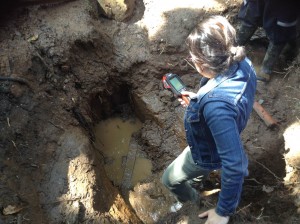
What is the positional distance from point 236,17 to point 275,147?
195cm

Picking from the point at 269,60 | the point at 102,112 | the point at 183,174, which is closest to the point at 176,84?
the point at 183,174

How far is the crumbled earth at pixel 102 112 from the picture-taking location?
303cm

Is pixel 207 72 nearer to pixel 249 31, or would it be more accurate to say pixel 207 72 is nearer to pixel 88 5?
pixel 249 31

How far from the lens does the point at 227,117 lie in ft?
5.57

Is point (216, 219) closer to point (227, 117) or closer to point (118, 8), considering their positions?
point (227, 117)

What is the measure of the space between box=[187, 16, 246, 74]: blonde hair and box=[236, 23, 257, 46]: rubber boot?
7.63ft

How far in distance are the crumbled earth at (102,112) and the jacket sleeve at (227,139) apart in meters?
0.96

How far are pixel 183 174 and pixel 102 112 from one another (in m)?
2.17

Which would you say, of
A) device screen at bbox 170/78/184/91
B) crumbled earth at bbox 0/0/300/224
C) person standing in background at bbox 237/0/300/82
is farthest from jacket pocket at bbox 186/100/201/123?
person standing in background at bbox 237/0/300/82

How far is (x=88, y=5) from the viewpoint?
426cm

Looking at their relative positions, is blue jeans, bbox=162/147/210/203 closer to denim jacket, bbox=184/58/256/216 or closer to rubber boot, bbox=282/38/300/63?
denim jacket, bbox=184/58/256/216

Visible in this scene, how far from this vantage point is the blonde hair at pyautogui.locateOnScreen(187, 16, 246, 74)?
→ 5.80 feet

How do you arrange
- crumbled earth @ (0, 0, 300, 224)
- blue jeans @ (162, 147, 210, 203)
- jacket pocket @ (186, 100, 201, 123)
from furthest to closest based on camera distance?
1. crumbled earth @ (0, 0, 300, 224)
2. blue jeans @ (162, 147, 210, 203)
3. jacket pocket @ (186, 100, 201, 123)

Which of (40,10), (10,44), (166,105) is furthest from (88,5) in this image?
(166,105)
